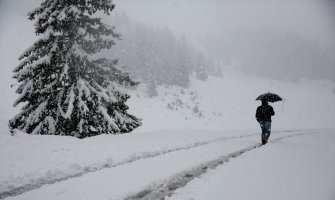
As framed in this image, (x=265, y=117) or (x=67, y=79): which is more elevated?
(x=67, y=79)

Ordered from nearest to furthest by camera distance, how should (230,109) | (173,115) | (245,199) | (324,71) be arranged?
(245,199)
(173,115)
(230,109)
(324,71)

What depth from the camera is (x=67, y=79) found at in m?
9.88

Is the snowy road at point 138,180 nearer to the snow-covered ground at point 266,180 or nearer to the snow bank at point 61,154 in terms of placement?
the snow-covered ground at point 266,180

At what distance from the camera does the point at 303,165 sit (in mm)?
7609

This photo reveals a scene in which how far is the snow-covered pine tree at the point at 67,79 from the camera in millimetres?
9875

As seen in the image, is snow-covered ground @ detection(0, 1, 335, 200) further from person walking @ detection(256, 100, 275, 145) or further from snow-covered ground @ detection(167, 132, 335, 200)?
person walking @ detection(256, 100, 275, 145)

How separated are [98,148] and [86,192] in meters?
3.54

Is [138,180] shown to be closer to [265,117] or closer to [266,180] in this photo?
[266,180]

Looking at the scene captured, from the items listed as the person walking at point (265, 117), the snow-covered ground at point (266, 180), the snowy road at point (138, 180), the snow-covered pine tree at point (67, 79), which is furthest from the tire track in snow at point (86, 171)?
the person walking at point (265, 117)

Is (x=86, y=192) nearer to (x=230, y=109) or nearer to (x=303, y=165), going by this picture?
(x=303, y=165)

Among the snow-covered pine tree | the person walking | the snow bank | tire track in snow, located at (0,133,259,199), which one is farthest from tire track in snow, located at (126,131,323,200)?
the person walking

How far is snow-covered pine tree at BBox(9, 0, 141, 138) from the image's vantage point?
9.88 m

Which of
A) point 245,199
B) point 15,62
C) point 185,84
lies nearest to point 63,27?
point 245,199

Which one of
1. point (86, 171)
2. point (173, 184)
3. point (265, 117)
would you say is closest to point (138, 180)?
point (173, 184)
